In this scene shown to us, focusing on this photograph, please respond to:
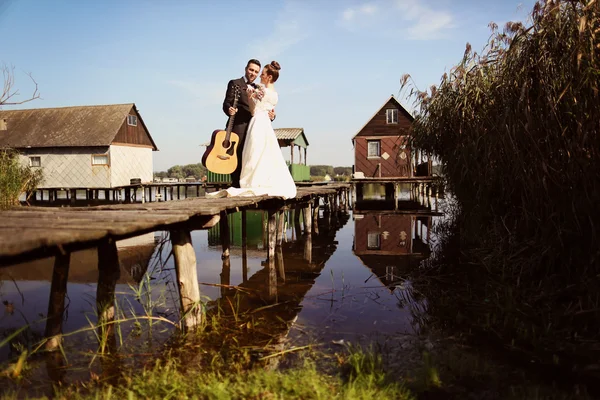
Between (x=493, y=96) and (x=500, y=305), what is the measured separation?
389 centimetres

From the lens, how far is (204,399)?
2812 mm

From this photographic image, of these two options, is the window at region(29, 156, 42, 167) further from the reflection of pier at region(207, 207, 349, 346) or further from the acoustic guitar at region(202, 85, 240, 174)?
the acoustic guitar at region(202, 85, 240, 174)

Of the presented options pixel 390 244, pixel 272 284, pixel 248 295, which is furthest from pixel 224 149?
pixel 390 244

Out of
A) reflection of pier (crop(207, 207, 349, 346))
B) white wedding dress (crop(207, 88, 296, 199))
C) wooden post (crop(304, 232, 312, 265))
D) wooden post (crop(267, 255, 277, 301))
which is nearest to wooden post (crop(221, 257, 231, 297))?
reflection of pier (crop(207, 207, 349, 346))

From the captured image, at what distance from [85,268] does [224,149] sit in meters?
3.65

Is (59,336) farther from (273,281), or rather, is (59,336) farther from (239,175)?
(239,175)

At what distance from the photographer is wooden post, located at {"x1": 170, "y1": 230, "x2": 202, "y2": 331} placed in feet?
14.1

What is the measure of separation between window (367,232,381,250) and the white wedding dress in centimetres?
415

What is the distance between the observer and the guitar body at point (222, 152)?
6801mm

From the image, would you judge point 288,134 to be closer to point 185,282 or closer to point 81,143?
point 81,143

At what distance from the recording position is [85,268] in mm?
8055

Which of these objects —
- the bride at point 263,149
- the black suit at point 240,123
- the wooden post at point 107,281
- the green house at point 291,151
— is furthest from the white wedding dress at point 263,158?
the green house at point 291,151

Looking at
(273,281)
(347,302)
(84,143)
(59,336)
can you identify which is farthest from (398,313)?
(84,143)

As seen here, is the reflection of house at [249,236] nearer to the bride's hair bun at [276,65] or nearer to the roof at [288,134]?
the bride's hair bun at [276,65]
